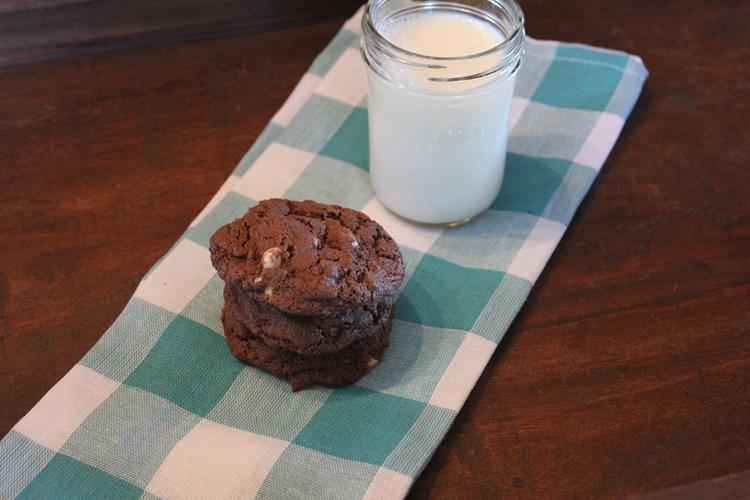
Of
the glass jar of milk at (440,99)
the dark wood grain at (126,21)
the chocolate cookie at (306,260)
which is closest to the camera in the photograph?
the chocolate cookie at (306,260)

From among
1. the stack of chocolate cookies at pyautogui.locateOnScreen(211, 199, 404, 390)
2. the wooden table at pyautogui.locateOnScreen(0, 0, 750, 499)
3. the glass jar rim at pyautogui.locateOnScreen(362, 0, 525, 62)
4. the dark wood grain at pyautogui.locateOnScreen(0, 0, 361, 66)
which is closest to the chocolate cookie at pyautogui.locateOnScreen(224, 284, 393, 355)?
the stack of chocolate cookies at pyautogui.locateOnScreen(211, 199, 404, 390)

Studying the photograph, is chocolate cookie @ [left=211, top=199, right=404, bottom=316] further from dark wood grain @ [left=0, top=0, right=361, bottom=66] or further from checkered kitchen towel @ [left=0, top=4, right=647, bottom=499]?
dark wood grain @ [left=0, top=0, right=361, bottom=66]

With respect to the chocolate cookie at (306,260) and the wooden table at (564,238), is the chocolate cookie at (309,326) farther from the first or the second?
the wooden table at (564,238)

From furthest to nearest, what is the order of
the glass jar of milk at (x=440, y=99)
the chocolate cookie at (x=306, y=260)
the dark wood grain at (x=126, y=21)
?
the dark wood grain at (x=126, y=21) < the glass jar of milk at (x=440, y=99) < the chocolate cookie at (x=306, y=260)

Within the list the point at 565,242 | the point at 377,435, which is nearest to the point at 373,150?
the point at 565,242

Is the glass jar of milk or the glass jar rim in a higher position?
the glass jar rim

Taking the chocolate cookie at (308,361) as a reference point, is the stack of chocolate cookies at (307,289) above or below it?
above

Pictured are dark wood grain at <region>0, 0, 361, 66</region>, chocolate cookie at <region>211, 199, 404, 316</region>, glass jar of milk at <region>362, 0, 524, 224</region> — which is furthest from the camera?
dark wood grain at <region>0, 0, 361, 66</region>

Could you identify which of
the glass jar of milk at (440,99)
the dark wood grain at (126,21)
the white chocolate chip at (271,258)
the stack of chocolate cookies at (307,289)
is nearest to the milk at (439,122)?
the glass jar of milk at (440,99)
